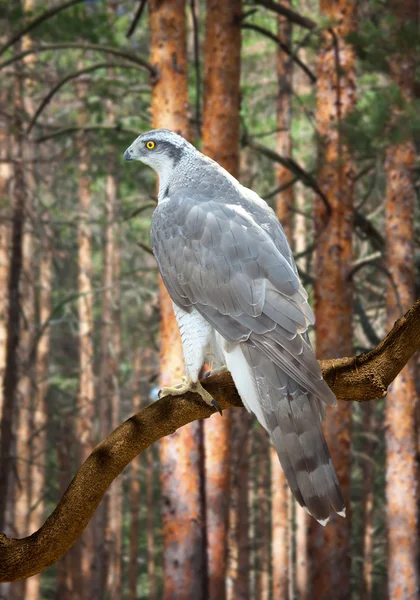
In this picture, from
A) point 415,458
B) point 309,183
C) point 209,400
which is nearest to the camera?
point 209,400

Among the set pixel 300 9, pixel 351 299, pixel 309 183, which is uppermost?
pixel 300 9

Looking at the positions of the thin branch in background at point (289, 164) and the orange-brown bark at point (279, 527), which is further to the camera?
the orange-brown bark at point (279, 527)

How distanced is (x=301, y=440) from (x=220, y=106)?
5768 millimetres

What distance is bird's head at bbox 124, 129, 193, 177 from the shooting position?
137 inches

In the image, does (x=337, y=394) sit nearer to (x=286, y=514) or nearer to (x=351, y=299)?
(x=351, y=299)

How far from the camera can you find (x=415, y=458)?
33.4ft

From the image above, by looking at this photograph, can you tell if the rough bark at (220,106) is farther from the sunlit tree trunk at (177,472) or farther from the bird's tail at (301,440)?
the bird's tail at (301,440)

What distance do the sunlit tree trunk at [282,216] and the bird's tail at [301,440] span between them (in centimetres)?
1062

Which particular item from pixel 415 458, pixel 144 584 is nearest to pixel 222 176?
pixel 415 458

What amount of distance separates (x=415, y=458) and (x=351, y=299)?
2.44 meters

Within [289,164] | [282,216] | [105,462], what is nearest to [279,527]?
[282,216]

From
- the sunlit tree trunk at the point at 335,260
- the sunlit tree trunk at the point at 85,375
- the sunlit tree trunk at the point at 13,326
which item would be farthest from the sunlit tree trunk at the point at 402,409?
the sunlit tree trunk at the point at 85,375

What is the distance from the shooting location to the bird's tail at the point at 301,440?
2.68 meters

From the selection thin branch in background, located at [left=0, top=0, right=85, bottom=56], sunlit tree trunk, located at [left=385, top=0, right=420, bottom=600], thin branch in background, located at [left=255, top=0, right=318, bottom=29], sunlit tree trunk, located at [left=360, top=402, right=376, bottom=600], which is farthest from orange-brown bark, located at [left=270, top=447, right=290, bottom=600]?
thin branch in background, located at [left=0, top=0, right=85, bottom=56]
